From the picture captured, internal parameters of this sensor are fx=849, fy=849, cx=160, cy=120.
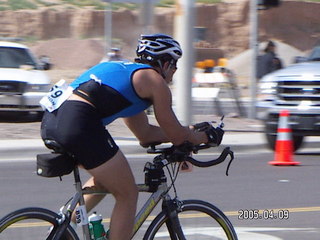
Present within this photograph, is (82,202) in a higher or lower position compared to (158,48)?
lower

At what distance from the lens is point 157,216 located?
5.30 metres

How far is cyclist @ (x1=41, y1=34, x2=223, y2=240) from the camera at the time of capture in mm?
4918

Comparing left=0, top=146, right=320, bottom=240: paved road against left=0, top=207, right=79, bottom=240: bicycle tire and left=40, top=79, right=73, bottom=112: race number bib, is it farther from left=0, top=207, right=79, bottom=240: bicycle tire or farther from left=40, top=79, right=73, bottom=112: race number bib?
left=40, top=79, right=73, bottom=112: race number bib

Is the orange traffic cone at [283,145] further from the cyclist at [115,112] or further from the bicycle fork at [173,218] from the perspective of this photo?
the cyclist at [115,112]

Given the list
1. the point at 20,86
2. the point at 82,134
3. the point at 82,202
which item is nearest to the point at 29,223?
the point at 82,202

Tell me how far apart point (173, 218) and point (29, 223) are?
34.7 inches

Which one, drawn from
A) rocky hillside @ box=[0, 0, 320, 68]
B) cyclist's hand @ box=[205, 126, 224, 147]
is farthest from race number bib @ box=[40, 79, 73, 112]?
rocky hillside @ box=[0, 0, 320, 68]

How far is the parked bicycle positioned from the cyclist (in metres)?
0.12

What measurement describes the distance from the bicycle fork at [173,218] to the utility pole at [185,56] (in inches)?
381

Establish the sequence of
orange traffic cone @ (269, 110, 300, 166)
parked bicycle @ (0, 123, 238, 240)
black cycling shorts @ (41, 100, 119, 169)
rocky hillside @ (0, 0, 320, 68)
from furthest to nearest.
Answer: rocky hillside @ (0, 0, 320, 68)
orange traffic cone @ (269, 110, 300, 166)
parked bicycle @ (0, 123, 238, 240)
black cycling shorts @ (41, 100, 119, 169)

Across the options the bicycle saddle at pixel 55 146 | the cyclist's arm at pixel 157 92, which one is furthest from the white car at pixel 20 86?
the cyclist's arm at pixel 157 92

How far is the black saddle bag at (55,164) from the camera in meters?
4.95
